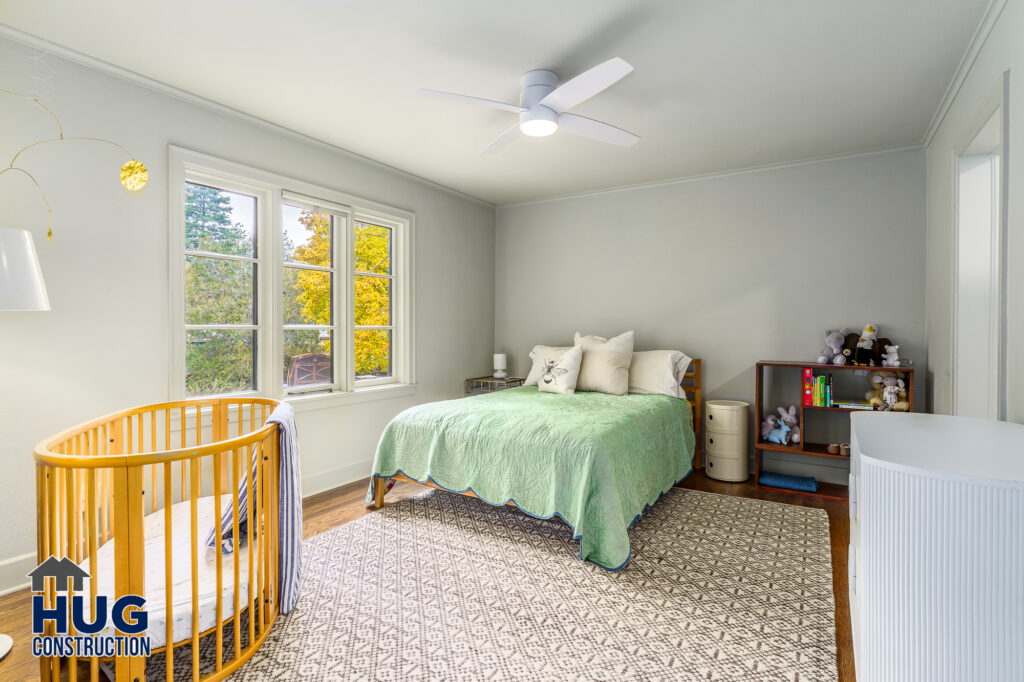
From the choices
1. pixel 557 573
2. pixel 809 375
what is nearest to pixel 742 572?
pixel 557 573

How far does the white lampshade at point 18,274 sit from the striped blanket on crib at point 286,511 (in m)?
0.93

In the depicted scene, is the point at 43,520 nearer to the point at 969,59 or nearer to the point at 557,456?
Answer: the point at 557,456

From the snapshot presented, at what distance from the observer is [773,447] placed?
3871 millimetres

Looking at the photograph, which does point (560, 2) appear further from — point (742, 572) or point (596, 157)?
point (742, 572)

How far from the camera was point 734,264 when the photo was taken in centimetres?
435

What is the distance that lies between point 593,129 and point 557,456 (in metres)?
1.78

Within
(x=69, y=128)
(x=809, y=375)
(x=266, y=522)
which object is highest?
(x=69, y=128)

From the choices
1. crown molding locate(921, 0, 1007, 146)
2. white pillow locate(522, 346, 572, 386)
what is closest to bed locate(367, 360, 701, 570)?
white pillow locate(522, 346, 572, 386)

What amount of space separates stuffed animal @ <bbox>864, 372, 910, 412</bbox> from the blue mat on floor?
28.3 inches

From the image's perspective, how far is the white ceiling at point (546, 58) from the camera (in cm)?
214

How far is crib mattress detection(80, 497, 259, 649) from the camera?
1591mm

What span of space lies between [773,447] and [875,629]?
3093 mm

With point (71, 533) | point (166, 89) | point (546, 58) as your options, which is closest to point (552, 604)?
point (71, 533)

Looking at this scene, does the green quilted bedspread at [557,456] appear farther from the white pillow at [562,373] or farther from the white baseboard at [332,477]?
the white baseboard at [332,477]
